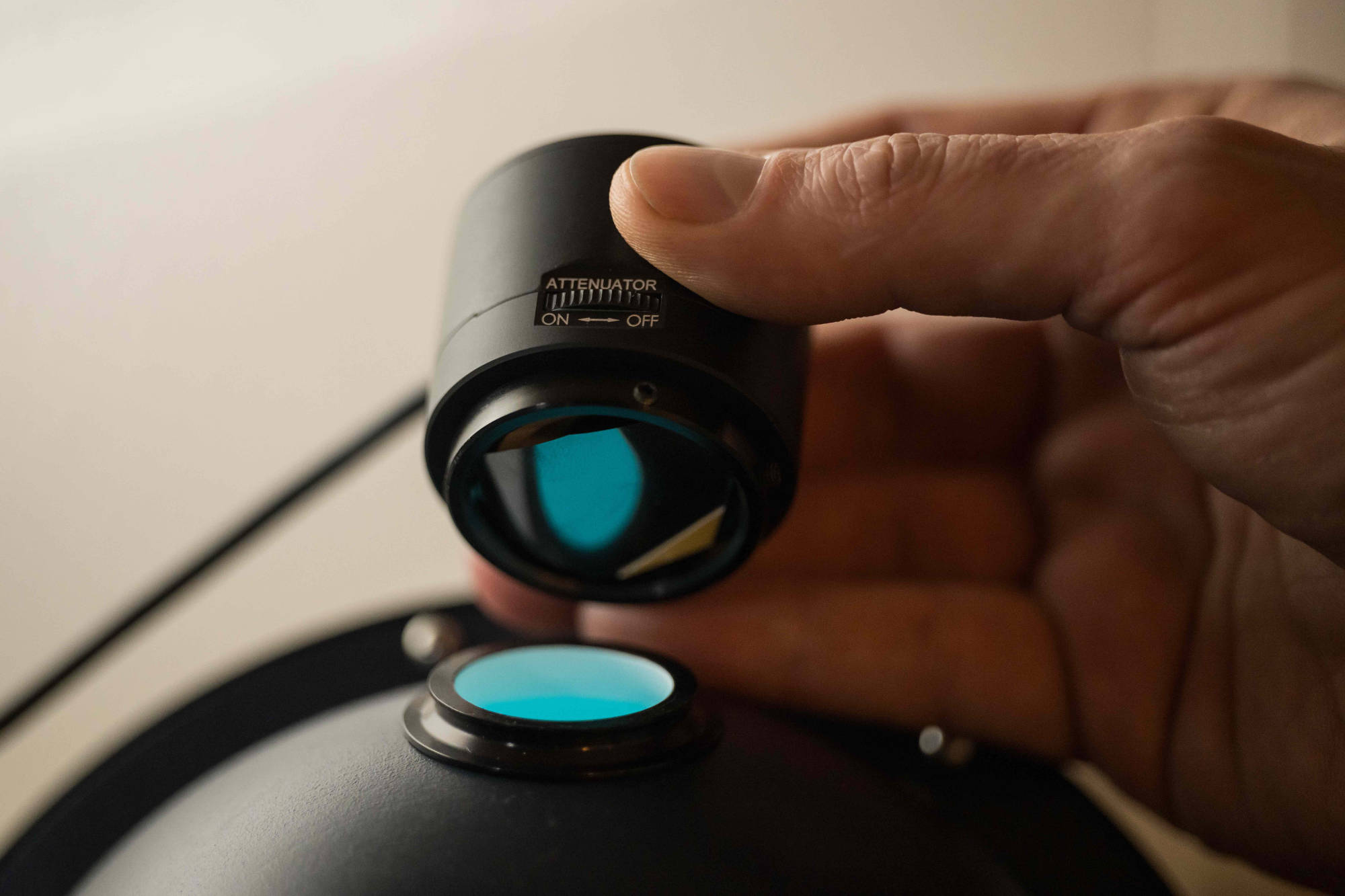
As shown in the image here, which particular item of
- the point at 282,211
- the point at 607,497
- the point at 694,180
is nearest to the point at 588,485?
the point at 607,497

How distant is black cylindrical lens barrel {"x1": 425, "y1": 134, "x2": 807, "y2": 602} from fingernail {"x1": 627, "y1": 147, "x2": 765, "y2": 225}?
0.02 meters

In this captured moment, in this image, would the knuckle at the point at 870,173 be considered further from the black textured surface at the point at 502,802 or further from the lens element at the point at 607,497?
the black textured surface at the point at 502,802

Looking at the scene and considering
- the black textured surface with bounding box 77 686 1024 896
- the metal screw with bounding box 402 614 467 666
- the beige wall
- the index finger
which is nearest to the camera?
the black textured surface with bounding box 77 686 1024 896

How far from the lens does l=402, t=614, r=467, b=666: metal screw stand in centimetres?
68

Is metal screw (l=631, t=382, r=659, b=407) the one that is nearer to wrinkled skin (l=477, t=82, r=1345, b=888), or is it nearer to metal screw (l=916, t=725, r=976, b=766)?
wrinkled skin (l=477, t=82, r=1345, b=888)

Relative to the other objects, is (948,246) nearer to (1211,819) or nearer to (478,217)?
(478,217)

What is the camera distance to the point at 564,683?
47cm

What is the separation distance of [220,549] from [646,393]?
0.39m

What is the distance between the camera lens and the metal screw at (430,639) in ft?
2.22

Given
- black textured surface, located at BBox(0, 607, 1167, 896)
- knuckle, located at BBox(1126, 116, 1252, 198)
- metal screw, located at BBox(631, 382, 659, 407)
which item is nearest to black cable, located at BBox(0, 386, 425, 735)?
black textured surface, located at BBox(0, 607, 1167, 896)

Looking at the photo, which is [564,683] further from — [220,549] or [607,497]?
[220,549]

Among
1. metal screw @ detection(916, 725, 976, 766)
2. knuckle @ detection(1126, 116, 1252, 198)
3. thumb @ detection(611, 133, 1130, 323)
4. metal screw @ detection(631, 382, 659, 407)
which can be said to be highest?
knuckle @ detection(1126, 116, 1252, 198)

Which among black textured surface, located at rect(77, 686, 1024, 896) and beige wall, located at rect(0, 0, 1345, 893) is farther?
beige wall, located at rect(0, 0, 1345, 893)

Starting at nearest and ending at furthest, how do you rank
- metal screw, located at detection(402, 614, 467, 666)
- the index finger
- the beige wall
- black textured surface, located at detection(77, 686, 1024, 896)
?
black textured surface, located at detection(77, 686, 1024, 896) < the index finger < metal screw, located at detection(402, 614, 467, 666) < the beige wall
